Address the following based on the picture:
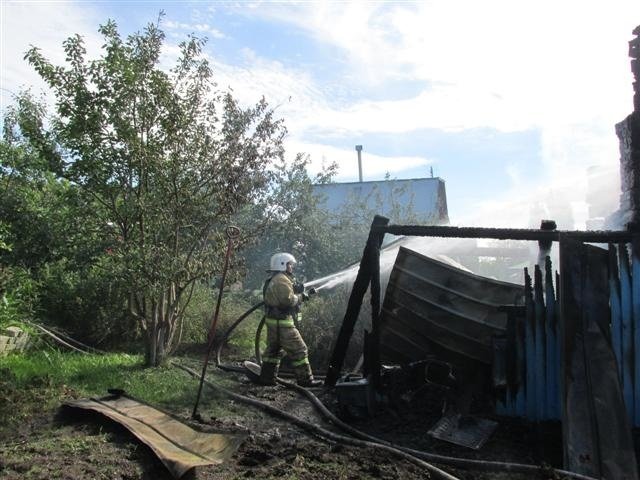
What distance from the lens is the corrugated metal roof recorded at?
548 centimetres

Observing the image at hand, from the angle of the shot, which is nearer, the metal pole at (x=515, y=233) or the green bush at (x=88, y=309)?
the metal pole at (x=515, y=233)

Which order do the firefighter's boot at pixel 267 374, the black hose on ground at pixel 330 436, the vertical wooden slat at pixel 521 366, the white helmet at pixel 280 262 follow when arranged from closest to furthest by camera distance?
the black hose on ground at pixel 330 436 < the vertical wooden slat at pixel 521 366 < the firefighter's boot at pixel 267 374 < the white helmet at pixel 280 262

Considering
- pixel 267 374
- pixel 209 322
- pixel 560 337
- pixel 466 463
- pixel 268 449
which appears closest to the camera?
pixel 466 463

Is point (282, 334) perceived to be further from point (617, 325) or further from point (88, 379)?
point (617, 325)

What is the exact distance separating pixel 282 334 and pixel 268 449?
2.90 metres

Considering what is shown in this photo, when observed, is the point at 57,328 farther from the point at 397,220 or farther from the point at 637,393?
the point at 397,220

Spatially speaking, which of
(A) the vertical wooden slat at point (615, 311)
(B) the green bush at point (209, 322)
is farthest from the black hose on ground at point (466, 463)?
(B) the green bush at point (209, 322)

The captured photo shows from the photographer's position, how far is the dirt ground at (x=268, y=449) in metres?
3.76

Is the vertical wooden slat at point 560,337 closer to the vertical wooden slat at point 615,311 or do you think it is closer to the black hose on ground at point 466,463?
the vertical wooden slat at point 615,311

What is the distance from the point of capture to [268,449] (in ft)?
14.5

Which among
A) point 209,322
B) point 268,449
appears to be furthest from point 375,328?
point 209,322

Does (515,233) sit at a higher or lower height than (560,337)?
higher

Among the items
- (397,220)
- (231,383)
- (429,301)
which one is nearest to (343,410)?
(429,301)

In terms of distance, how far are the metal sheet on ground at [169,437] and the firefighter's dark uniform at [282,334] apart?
7.35 feet
